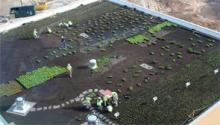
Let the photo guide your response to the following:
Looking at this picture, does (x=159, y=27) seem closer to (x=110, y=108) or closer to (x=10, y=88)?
(x=110, y=108)

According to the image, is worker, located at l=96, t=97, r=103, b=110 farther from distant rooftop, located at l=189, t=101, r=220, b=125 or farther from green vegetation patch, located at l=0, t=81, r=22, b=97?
green vegetation patch, located at l=0, t=81, r=22, b=97

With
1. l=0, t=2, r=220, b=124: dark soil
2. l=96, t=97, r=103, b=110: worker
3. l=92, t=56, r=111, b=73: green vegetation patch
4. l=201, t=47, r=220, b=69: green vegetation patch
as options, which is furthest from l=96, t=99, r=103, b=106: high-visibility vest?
l=201, t=47, r=220, b=69: green vegetation patch

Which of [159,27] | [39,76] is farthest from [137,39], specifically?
[39,76]

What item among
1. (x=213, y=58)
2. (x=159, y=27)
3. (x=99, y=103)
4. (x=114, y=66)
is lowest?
(x=99, y=103)

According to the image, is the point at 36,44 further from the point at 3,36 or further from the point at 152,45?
the point at 152,45

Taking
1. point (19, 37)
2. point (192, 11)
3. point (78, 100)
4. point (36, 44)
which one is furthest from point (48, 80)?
point (192, 11)

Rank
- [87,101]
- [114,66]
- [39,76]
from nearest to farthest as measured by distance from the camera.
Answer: [87,101] → [39,76] → [114,66]
